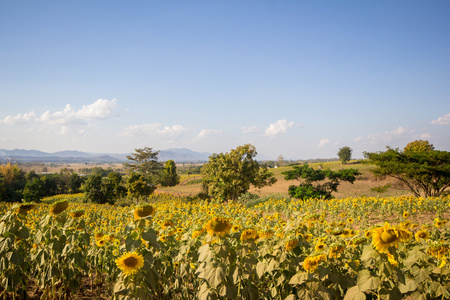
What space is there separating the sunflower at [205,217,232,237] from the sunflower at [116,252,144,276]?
742 millimetres

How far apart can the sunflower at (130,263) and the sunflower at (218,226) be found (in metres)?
0.74

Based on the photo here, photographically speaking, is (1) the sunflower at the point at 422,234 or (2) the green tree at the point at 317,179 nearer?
(1) the sunflower at the point at 422,234

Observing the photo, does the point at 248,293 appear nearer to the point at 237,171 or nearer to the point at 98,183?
the point at 237,171

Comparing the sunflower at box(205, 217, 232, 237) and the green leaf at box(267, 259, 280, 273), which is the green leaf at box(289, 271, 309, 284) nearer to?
the green leaf at box(267, 259, 280, 273)

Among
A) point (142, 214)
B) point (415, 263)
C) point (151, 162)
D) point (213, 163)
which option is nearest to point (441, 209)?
point (415, 263)

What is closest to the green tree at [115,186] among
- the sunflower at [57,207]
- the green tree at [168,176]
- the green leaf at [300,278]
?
the sunflower at [57,207]

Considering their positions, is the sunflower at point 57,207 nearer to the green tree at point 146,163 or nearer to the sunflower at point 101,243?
the sunflower at point 101,243

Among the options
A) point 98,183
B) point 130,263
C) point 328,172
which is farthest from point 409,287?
point 98,183

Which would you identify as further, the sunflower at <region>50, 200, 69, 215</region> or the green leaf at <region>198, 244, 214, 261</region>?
the sunflower at <region>50, 200, 69, 215</region>

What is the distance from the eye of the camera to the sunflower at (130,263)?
8.11 ft

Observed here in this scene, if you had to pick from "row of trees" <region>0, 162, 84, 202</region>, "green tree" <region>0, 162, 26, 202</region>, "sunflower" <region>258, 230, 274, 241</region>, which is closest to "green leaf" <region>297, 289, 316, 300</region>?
"sunflower" <region>258, 230, 274, 241</region>

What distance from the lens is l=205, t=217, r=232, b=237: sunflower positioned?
A: 8.10 feet

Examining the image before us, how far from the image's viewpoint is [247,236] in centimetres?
274

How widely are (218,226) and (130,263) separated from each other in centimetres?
94
